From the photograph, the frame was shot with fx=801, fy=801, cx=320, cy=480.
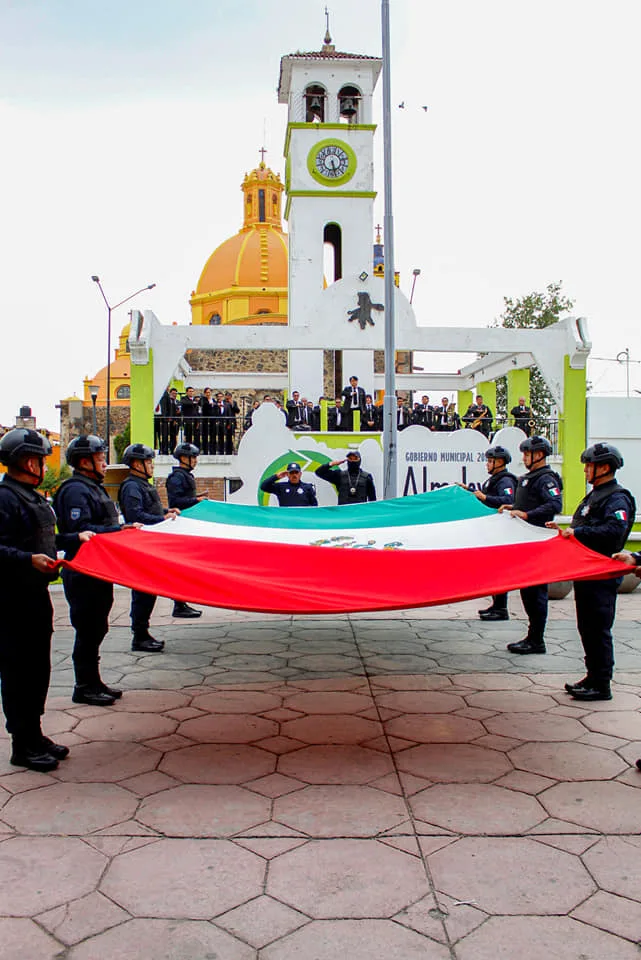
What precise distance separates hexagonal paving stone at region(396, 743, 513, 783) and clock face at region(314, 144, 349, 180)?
68.3ft

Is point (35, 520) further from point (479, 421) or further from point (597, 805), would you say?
point (479, 421)

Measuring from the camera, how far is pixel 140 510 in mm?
7004

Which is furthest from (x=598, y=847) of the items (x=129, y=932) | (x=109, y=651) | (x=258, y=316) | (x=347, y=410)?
(x=258, y=316)

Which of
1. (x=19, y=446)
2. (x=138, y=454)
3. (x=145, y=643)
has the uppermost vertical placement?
(x=19, y=446)

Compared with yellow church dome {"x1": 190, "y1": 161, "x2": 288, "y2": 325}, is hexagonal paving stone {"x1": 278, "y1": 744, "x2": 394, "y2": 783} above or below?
below

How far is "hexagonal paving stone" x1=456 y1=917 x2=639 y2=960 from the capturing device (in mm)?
2602

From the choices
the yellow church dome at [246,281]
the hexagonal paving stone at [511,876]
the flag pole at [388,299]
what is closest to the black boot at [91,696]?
the hexagonal paving stone at [511,876]

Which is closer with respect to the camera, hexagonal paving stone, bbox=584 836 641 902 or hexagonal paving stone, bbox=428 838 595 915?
hexagonal paving stone, bbox=428 838 595 915

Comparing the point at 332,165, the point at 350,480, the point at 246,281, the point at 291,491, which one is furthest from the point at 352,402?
the point at 246,281

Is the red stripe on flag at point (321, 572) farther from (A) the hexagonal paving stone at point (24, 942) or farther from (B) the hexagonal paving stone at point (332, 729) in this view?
(A) the hexagonal paving stone at point (24, 942)

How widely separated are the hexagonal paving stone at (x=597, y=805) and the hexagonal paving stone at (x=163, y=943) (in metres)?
1.74

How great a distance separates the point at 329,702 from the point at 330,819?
6.09ft

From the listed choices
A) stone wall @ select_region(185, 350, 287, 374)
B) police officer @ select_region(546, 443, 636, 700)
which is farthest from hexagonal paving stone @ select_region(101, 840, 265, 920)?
stone wall @ select_region(185, 350, 287, 374)

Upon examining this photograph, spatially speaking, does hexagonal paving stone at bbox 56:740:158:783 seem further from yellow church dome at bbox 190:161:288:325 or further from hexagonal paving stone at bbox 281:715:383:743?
yellow church dome at bbox 190:161:288:325
